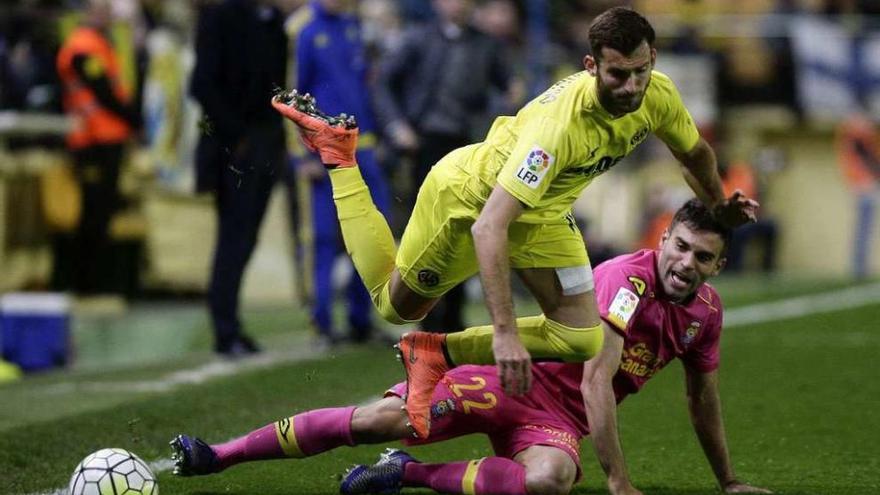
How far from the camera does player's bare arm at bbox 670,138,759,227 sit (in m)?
6.54

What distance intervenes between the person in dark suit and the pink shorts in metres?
4.47

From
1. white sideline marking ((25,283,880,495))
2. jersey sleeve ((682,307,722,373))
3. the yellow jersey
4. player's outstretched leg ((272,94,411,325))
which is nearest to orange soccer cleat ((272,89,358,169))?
player's outstretched leg ((272,94,411,325))

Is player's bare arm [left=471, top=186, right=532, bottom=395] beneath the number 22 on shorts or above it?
above

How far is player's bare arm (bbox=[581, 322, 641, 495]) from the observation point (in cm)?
591

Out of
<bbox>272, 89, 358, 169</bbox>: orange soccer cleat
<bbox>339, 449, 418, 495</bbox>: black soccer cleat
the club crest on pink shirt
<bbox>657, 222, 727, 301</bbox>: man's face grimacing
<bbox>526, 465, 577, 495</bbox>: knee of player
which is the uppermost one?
<bbox>272, 89, 358, 169</bbox>: orange soccer cleat

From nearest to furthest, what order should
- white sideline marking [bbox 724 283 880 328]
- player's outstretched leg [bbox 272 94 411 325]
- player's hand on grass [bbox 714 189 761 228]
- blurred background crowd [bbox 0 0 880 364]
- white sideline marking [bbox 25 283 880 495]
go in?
player's hand on grass [bbox 714 189 761 228] → player's outstretched leg [bbox 272 94 411 325] → white sideline marking [bbox 25 283 880 495] → blurred background crowd [bbox 0 0 880 364] → white sideline marking [bbox 724 283 880 328]

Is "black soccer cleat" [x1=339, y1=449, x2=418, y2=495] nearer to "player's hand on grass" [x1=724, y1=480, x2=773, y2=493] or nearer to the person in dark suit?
"player's hand on grass" [x1=724, y1=480, x2=773, y2=493]

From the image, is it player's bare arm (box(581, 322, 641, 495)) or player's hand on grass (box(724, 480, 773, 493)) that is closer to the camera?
player's bare arm (box(581, 322, 641, 495))

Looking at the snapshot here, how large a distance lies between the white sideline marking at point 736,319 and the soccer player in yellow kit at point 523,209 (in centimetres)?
124

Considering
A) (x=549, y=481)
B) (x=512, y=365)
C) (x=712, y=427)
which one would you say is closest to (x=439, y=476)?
(x=549, y=481)

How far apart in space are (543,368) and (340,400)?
2.78m

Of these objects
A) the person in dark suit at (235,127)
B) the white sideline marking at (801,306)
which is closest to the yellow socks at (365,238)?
the person in dark suit at (235,127)

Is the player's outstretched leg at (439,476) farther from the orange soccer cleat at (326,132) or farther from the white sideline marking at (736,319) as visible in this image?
the orange soccer cleat at (326,132)

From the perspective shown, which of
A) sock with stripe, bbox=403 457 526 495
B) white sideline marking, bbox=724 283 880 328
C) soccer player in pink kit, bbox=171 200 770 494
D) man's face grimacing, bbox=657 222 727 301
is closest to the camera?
sock with stripe, bbox=403 457 526 495
